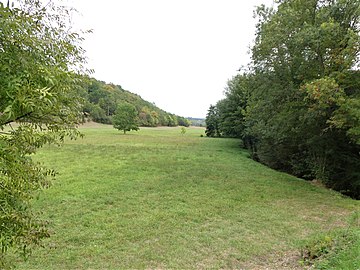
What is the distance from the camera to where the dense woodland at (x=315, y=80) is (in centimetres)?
838

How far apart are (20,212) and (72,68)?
1.31 metres

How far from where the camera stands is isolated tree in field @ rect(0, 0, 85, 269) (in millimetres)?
1810

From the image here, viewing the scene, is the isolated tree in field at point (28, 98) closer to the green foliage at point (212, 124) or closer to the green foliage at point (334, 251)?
the green foliage at point (334, 251)

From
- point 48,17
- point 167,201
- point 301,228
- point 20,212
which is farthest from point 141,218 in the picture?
point 48,17

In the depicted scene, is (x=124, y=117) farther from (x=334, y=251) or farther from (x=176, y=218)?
(x=334, y=251)

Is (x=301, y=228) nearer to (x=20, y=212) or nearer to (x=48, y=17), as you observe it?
(x=20, y=212)

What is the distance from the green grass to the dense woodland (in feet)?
7.30

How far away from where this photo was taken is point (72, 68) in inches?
95.6

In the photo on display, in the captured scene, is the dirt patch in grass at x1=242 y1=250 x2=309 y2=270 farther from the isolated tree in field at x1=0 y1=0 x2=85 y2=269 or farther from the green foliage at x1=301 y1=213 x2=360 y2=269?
the isolated tree in field at x1=0 y1=0 x2=85 y2=269

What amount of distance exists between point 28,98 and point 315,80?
874 centimetres

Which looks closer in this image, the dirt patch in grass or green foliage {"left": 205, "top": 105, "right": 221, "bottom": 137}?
the dirt patch in grass

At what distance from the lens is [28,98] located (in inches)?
68.1

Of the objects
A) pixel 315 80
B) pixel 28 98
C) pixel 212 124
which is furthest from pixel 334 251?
pixel 212 124

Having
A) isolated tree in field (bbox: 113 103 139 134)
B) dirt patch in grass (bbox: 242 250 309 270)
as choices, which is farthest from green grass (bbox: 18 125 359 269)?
isolated tree in field (bbox: 113 103 139 134)
